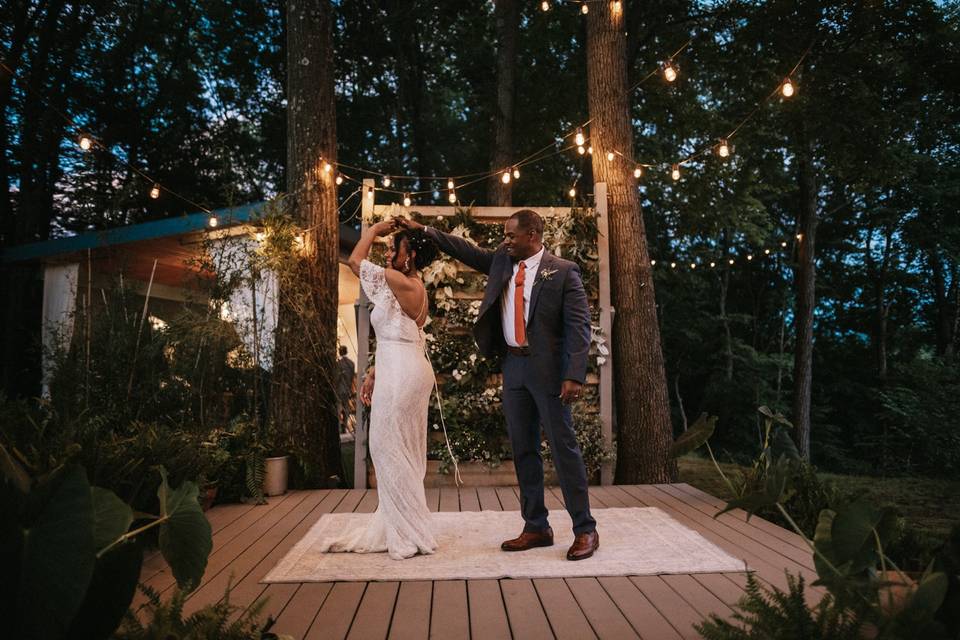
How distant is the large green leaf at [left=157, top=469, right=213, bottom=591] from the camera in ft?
3.85

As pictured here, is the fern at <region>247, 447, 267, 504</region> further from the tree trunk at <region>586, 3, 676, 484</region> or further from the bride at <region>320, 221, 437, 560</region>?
the tree trunk at <region>586, 3, 676, 484</region>

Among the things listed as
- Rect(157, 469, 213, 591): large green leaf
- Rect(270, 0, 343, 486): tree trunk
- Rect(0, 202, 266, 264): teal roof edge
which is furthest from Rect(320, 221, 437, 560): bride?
Rect(0, 202, 266, 264): teal roof edge

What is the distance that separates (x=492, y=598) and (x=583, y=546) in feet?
2.41

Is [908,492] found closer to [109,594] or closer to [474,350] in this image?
[474,350]

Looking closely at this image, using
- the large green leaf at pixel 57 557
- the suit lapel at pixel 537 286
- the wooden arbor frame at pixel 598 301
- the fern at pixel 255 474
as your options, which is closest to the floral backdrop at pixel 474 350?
the wooden arbor frame at pixel 598 301

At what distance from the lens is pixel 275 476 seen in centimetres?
492

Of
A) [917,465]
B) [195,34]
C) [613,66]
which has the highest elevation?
[195,34]

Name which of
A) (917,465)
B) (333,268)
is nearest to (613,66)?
(333,268)

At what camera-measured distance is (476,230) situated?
18.2ft

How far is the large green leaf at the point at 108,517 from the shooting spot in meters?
1.00

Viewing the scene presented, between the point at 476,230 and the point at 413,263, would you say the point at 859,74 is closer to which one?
the point at 476,230

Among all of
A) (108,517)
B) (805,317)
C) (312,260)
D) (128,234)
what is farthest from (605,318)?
(805,317)

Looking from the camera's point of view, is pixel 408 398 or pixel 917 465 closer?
pixel 408 398

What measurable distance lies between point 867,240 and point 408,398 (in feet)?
56.2
